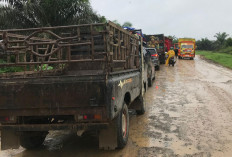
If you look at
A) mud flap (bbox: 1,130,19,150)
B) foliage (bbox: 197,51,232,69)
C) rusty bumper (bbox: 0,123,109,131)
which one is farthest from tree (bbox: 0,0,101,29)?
foliage (bbox: 197,51,232,69)

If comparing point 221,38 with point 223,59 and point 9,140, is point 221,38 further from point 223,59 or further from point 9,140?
point 9,140

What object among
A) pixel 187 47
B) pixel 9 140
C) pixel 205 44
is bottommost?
pixel 9 140

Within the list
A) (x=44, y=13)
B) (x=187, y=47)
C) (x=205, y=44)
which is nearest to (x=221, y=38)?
(x=205, y=44)

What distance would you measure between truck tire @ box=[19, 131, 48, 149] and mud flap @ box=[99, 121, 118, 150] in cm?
124

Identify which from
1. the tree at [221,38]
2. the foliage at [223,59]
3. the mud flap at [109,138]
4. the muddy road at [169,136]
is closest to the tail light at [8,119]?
the muddy road at [169,136]

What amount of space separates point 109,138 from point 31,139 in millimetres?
1551

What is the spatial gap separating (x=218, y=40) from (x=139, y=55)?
213 ft

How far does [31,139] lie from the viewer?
14.6 feet

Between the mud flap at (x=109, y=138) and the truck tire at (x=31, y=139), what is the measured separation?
1.24 metres

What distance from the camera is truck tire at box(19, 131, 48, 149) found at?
4270 mm

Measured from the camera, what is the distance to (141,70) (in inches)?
255

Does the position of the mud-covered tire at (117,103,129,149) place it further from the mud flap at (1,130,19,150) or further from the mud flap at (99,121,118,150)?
the mud flap at (1,130,19,150)

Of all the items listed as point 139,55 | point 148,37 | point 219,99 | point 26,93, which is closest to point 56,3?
point 139,55

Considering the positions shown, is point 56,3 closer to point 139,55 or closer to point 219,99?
point 139,55
